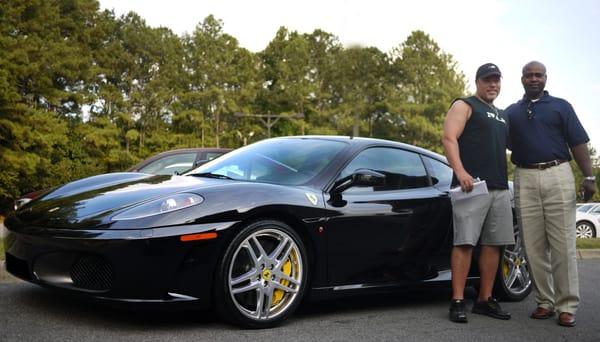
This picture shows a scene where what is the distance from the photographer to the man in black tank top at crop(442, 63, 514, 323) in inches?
193

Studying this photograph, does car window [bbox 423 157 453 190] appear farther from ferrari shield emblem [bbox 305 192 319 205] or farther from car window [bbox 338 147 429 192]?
ferrari shield emblem [bbox 305 192 319 205]

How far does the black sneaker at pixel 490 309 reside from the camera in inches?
199

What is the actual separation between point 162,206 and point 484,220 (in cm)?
242

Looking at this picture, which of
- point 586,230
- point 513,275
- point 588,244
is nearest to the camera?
point 513,275

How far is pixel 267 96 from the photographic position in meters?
55.8

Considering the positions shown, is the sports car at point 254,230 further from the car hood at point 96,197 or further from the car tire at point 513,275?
the car tire at point 513,275

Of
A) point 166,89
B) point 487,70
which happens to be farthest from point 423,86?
point 487,70

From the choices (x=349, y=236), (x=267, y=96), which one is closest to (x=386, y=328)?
(x=349, y=236)

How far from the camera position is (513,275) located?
5836 mm

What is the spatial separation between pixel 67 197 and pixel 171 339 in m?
1.30

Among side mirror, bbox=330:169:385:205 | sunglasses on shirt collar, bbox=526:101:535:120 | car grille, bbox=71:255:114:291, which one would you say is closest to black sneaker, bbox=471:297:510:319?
side mirror, bbox=330:169:385:205

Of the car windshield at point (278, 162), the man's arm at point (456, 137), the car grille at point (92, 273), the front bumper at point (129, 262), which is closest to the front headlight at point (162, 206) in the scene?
the front bumper at point (129, 262)

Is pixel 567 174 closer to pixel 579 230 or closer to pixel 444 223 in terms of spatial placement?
pixel 444 223

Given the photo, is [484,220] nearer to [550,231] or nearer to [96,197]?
[550,231]
